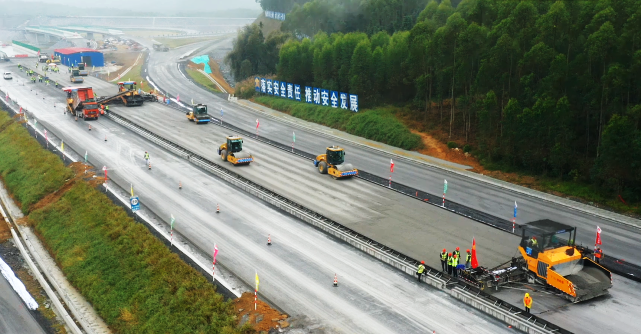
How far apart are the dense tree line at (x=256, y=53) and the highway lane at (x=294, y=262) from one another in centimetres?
4960

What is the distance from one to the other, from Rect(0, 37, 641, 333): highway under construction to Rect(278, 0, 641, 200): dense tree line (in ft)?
17.6

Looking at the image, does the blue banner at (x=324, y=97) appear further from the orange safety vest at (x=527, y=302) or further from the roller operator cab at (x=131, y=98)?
the orange safety vest at (x=527, y=302)

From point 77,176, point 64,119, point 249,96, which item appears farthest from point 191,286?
point 249,96

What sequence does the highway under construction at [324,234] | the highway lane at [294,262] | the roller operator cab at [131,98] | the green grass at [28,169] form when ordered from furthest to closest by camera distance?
the roller operator cab at [131,98], the green grass at [28,169], the highway under construction at [324,234], the highway lane at [294,262]

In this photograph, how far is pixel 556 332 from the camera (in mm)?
22953

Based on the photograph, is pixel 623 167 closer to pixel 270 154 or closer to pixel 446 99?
pixel 446 99

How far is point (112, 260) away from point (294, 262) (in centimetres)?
1070

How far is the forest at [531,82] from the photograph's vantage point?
40.1m

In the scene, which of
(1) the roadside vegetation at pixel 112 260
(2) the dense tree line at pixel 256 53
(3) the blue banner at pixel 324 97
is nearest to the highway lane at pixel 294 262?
(1) the roadside vegetation at pixel 112 260

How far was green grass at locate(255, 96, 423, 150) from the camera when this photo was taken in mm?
57031

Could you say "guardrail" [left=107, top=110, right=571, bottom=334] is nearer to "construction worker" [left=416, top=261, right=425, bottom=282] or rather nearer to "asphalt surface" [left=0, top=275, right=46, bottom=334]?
"construction worker" [left=416, top=261, right=425, bottom=282]

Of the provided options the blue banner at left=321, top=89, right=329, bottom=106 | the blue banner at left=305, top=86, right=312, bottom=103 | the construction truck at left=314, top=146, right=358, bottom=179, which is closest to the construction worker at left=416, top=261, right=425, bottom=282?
the construction truck at left=314, top=146, right=358, bottom=179

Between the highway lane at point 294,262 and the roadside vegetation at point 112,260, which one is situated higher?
the highway lane at point 294,262

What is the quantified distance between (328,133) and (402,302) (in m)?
38.7
